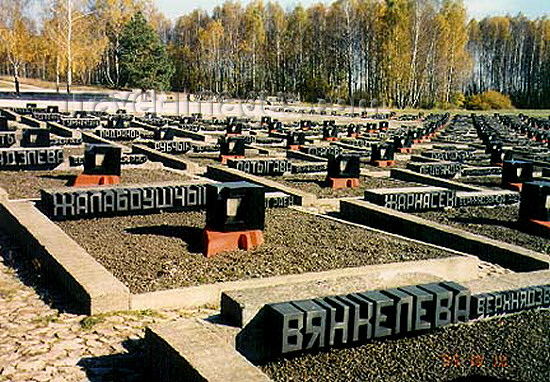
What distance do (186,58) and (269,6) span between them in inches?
456

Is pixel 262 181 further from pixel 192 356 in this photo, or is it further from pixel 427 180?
pixel 192 356

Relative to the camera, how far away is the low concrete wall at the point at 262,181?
40.9 feet

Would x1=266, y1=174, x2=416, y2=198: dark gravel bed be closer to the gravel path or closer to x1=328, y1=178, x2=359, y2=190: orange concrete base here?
x1=328, y1=178, x2=359, y2=190: orange concrete base

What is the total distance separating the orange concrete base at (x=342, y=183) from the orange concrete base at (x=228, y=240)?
625 centimetres

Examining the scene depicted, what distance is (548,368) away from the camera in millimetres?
5320

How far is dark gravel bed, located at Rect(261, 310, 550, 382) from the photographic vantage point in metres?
5.05

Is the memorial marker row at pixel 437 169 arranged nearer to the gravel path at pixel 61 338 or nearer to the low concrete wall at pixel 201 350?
the gravel path at pixel 61 338

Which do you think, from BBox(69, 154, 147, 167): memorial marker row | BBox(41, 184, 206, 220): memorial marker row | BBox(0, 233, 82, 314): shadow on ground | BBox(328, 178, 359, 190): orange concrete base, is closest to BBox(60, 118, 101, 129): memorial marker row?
BBox(69, 154, 147, 167): memorial marker row

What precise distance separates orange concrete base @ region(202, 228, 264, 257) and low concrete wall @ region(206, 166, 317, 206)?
3.70 m

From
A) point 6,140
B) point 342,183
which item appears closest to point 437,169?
point 342,183

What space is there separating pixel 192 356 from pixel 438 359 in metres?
2.04

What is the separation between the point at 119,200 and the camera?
10453mm

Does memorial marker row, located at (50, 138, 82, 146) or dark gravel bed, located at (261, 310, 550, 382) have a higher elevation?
memorial marker row, located at (50, 138, 82, 146)

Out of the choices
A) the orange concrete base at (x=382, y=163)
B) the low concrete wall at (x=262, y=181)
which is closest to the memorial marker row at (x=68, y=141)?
the low concrete wall at (x=262, y=181)
